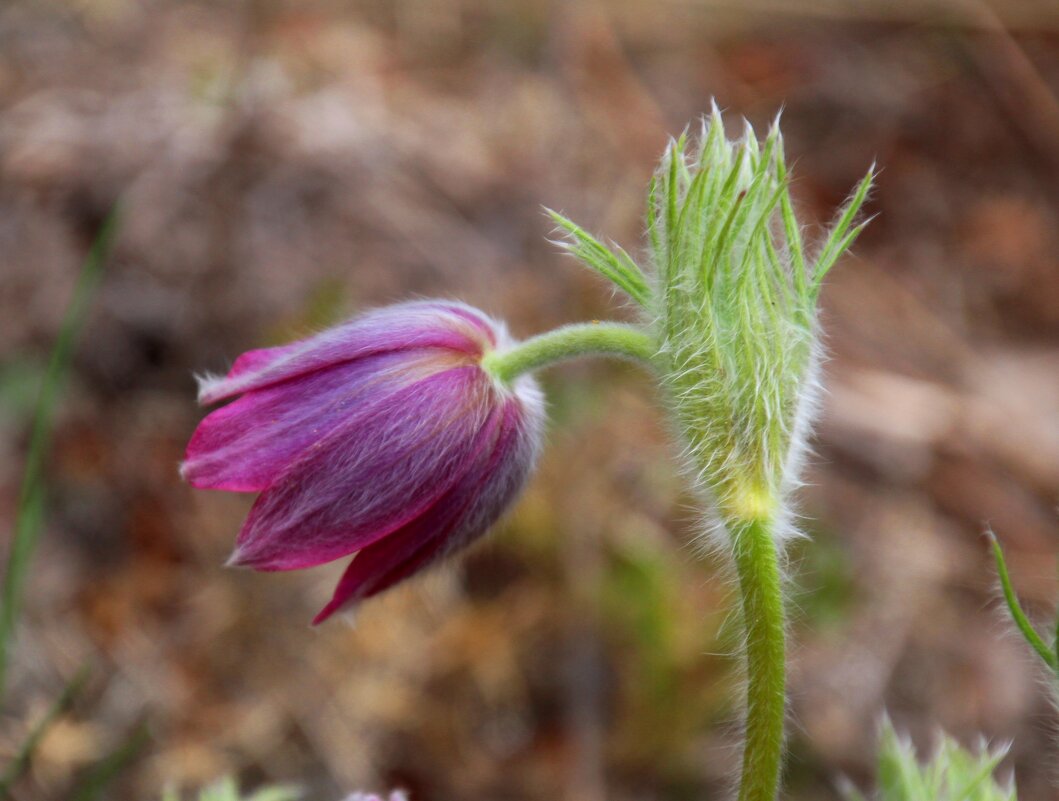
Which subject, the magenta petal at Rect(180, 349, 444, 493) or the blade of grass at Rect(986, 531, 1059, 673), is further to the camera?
the magenta petal at Rect(180, 349, 444, 493)

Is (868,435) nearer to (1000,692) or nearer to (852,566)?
(852,566)

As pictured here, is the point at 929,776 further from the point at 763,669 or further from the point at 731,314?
the point at 731,314

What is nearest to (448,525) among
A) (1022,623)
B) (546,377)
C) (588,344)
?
(588,344)

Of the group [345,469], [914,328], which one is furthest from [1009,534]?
[345,469]

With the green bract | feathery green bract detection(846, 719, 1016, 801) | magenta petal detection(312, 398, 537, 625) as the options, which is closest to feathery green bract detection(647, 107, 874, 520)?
the green bract

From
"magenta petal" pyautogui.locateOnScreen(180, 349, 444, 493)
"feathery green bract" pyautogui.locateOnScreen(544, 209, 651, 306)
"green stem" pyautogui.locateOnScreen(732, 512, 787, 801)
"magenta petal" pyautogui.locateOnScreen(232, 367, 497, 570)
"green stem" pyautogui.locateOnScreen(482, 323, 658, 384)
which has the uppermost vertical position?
"feathery green bract" pyautogui.locateOnScreen(544, 209, 651, 306)

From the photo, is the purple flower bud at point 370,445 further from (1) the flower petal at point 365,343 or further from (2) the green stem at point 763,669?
(2) the green stem at point 763,669

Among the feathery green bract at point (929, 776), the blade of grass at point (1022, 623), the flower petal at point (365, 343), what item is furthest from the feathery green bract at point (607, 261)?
the feathery green bract at point (929, 776)

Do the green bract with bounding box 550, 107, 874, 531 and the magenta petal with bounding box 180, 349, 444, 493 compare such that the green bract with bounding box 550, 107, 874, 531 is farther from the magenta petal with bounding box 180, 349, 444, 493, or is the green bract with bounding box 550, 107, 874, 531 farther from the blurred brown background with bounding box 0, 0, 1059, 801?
the blurred brown background with bounding box 0, 0, 1059, 801
